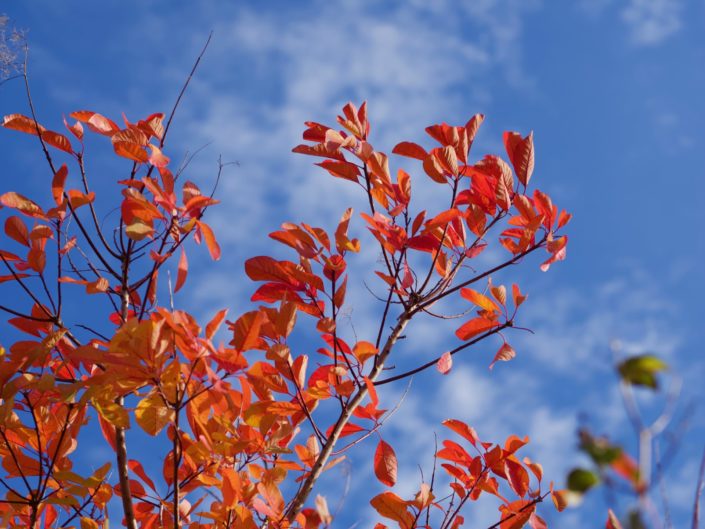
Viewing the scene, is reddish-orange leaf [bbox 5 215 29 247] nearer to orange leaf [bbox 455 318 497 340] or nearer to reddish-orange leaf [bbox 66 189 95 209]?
reddish-orange leaf [bbox 66 189 95 209]

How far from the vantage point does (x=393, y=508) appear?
1729 millimetres

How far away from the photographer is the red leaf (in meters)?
1.74

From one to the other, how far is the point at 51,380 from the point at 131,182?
0.48 meters

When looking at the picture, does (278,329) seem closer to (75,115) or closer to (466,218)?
(466,218)

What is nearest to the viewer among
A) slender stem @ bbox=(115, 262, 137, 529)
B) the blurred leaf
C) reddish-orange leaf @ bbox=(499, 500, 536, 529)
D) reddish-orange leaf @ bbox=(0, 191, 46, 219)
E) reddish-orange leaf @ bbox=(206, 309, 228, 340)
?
the blurred leaf

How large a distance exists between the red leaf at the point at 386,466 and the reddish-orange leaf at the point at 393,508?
0.03 metres

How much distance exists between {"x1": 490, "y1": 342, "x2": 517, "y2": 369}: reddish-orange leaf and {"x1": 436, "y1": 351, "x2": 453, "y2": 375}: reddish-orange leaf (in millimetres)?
112

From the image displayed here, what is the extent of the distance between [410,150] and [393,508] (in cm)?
86

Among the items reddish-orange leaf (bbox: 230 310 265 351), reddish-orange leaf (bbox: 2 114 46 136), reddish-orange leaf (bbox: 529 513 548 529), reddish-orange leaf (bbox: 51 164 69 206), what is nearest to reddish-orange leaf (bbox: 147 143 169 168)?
reddish-orange leaf (bbox: 51 164 69 206)

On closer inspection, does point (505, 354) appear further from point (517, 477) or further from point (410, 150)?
point (410, 150)

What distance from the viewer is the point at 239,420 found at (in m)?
1.69

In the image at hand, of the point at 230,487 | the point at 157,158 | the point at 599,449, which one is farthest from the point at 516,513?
the point at 599,449

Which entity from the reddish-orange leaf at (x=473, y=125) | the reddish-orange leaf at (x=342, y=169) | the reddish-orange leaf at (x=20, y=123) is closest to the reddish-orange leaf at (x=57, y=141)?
the reddish-orange leaf at (x=20, y=123)

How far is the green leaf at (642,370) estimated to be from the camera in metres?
0.58
